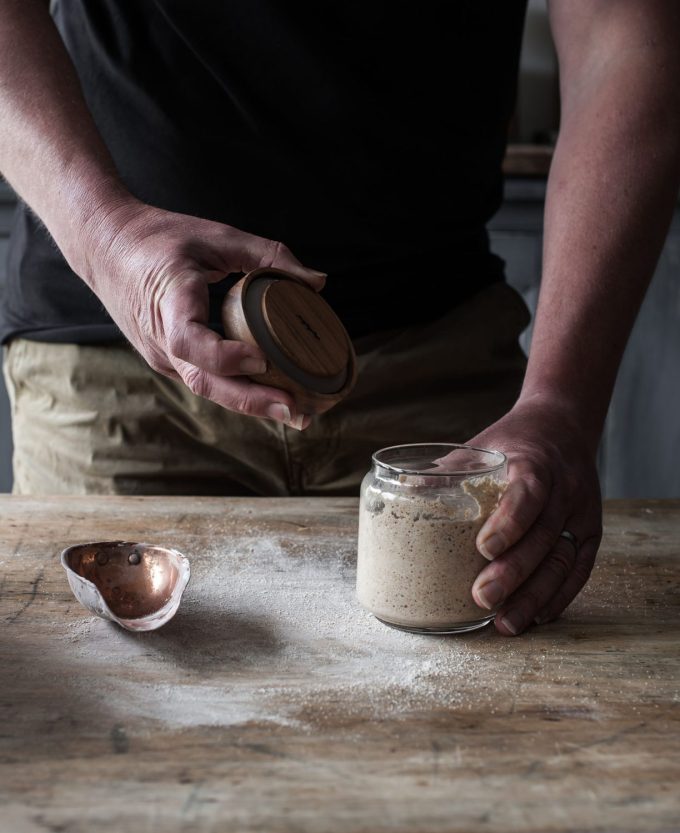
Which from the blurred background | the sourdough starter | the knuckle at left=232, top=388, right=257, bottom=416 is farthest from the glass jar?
the blurred background

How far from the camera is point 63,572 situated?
0.86 metres

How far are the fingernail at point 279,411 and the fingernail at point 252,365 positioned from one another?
0.11ft

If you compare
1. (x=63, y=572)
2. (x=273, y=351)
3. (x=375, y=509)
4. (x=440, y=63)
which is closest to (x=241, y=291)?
(x=273, y=351)

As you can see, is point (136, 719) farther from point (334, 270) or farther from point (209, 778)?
point (334, 270)

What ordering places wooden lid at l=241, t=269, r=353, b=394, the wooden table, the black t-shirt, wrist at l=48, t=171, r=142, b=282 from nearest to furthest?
the wooden table < wooden lid at l=241, t=269, r=353, b=394 < wrist at l=48, t=171, r=142, b=282 < the black t-shirt

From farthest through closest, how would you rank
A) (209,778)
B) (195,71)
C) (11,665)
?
1. (195,71)
2. (11,665)
3. (209,778)

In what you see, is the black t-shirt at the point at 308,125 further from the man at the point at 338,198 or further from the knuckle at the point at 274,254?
the knuckle at the point at 274,254

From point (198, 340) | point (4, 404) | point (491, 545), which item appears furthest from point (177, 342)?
point (4, 404)

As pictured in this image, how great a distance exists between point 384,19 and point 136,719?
0.83m

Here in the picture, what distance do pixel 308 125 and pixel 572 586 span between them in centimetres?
62

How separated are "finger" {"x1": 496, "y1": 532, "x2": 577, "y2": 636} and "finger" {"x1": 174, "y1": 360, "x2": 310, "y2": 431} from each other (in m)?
0.21

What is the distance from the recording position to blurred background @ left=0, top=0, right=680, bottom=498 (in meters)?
2.27

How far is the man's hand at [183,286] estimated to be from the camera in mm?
731

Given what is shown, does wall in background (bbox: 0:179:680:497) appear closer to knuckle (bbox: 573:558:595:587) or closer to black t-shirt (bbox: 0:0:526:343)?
black t-shirt (bbox: 0:0:526:343)
